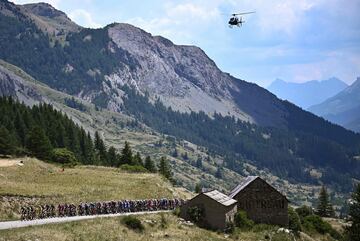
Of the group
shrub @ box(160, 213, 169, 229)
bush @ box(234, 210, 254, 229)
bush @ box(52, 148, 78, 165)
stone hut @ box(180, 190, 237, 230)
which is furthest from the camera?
bush @ box(52, 148, 78, 165)

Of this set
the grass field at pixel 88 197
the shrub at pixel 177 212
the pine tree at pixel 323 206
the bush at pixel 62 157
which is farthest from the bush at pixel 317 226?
the pine tree at pixel 323 206

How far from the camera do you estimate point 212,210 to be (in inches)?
2549

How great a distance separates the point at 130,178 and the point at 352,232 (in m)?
37.5

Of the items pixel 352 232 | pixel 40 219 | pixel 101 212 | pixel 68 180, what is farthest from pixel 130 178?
pixel 352 232

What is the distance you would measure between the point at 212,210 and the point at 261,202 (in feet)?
44.7

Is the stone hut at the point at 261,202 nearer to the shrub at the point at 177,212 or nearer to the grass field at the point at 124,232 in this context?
the grass field at the point at 124,232

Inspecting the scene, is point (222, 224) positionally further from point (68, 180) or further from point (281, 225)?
point (68, 180)

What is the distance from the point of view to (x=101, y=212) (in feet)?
195

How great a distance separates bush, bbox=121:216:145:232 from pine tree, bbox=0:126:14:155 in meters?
44.8

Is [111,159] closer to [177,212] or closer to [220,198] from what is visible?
[177,212]

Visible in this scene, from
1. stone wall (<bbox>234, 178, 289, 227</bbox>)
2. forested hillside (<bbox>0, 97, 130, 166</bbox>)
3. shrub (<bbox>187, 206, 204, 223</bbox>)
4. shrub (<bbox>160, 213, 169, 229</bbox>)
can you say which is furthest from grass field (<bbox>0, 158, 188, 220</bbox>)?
stone wall (<bbox>234, 178, 289, 227</bbox>)

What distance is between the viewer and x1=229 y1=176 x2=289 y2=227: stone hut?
74.4 m

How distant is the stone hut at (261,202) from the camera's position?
74.4 m

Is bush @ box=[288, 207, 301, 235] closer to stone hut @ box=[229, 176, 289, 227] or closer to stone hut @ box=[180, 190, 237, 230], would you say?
stone hut @ box=[229, 176, 289, 227]
